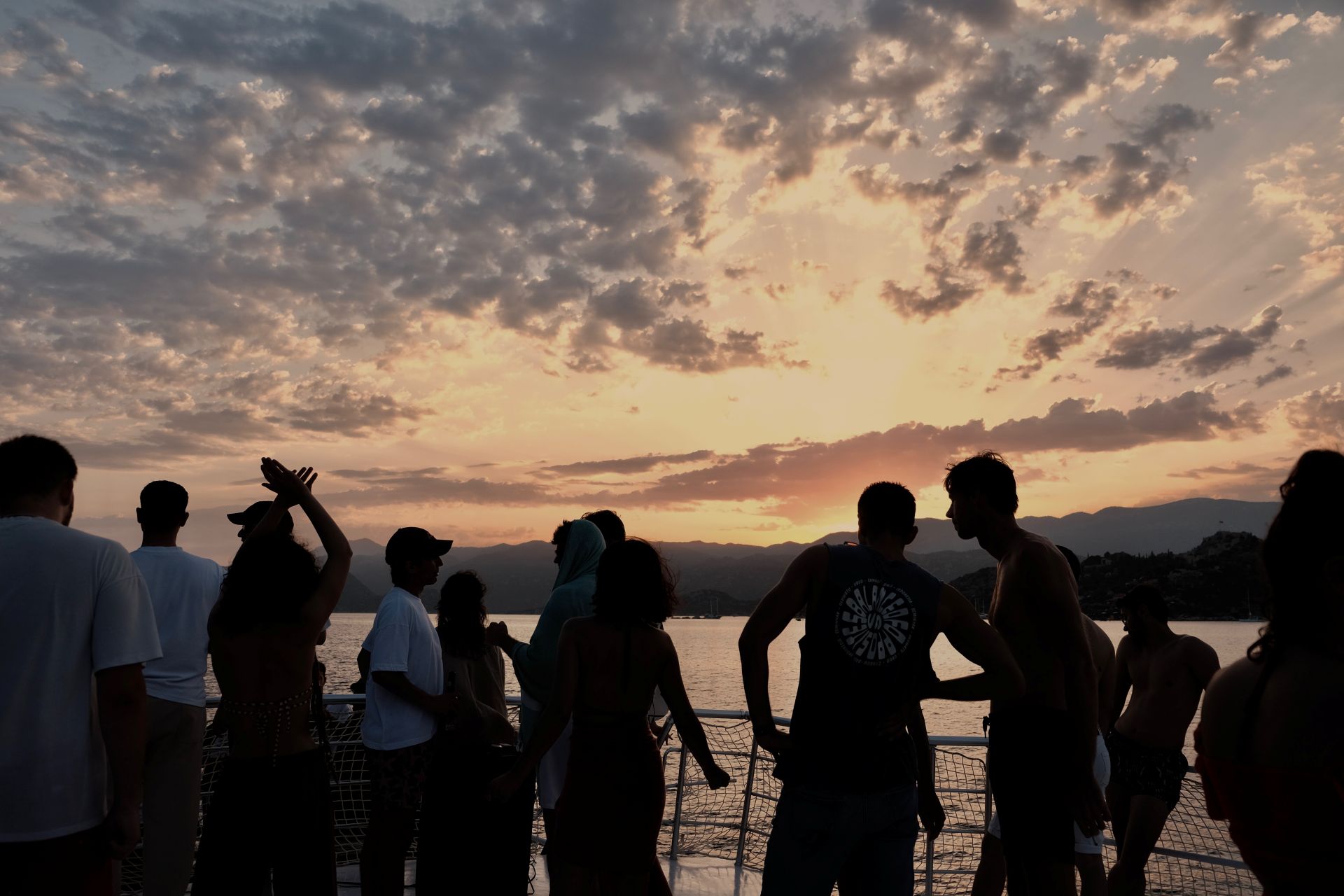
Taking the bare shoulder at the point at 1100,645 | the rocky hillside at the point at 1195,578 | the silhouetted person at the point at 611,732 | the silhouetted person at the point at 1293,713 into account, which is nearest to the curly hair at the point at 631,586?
the silhouetted person at the point at 611,732

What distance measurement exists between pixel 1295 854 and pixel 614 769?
93.7 inches

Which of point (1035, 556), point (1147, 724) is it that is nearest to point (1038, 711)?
point (1035, 556)

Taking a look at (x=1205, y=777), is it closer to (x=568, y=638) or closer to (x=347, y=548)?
(x=568, y=638)

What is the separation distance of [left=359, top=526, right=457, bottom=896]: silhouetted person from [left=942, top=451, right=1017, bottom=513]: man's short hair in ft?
7.89

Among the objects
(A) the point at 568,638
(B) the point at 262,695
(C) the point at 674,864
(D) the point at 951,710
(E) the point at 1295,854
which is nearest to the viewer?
(E) the point at 1295,854

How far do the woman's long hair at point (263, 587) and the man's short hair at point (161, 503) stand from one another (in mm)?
1053

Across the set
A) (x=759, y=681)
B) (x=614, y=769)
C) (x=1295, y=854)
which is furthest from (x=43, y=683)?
(x=1295, y=854)

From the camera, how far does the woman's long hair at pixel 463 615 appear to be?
186 inches

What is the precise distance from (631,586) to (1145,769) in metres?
3.89

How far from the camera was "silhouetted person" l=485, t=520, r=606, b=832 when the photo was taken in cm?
430

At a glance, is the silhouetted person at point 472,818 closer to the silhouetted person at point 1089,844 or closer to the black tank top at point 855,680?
the black tank top at point 855,680

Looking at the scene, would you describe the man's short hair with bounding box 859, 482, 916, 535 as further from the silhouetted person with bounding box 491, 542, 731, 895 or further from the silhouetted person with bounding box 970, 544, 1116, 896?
the silhouetted person with bounding box 970, 544, 1116, 896

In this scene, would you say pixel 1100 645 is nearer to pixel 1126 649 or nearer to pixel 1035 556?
pixel 1126 649

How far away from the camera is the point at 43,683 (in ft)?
8.23
